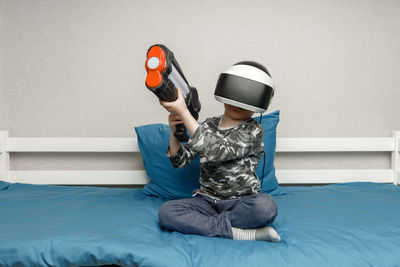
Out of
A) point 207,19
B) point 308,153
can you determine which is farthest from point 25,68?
point 308,153

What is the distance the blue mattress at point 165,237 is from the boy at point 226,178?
5 centimetres

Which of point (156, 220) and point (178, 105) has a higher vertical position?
point (178, 105)

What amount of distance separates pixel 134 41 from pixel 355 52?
107 cm

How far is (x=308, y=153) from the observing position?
1551 millimetres

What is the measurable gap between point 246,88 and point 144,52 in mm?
759

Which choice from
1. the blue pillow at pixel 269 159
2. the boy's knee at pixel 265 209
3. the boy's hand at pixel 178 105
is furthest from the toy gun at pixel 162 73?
the blue pillow at pixel 269 159

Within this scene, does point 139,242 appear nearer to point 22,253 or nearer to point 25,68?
point 22,253

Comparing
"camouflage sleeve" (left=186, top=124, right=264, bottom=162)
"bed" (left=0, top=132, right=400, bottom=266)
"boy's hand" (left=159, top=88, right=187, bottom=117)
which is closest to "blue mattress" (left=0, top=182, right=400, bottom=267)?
"bed" (left=0, top=132, right=400, bottom=266)

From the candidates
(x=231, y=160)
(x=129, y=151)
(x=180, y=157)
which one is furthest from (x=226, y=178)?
(x=129, y=151)

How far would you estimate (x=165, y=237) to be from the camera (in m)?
0.85

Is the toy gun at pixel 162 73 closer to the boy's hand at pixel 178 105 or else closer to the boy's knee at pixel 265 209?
the boy's hand at pixel 178 105

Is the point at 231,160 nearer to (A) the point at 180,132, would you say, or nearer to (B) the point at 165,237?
(A) the point at 180,132

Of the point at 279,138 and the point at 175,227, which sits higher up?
the point at 279,138

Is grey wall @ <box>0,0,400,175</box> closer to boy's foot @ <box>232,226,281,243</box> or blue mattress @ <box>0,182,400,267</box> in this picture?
blue mattress @ <box>0,182,400,267</box>
